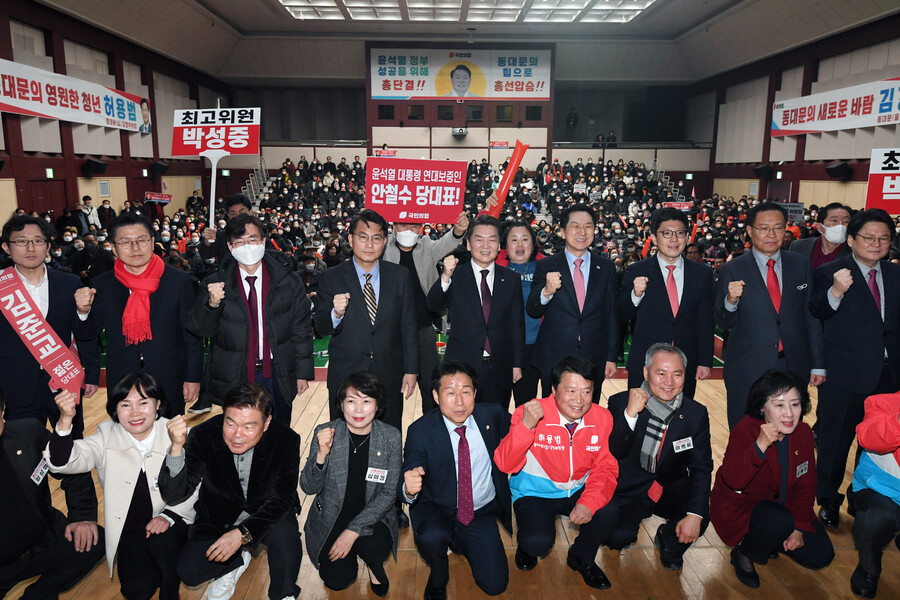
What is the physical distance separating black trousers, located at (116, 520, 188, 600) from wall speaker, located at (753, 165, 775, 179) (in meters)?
19.8

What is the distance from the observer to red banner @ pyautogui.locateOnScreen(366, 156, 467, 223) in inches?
181

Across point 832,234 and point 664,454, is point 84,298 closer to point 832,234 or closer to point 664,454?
point 664,454

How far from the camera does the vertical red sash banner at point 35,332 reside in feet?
9.88

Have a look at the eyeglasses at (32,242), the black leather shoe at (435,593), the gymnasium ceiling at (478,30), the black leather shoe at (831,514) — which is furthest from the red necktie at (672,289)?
the gymnasium ceiling at (478,30)

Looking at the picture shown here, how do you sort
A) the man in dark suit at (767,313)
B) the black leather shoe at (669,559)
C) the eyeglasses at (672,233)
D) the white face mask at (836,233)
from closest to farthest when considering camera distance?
the black leather shoe at (669,559), the man in dark suit at (767,313), the eyeglasses at (672,233), the white face mask at (836,233)

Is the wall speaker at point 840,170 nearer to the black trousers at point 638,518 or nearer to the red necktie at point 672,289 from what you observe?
the red necktie at point 672,289

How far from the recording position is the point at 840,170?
1488 centimetres

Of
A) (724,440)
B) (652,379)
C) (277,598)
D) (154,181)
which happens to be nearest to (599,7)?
(154,181)

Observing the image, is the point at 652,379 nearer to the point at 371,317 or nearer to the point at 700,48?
the point at 371,317

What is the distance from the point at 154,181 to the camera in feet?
57.2

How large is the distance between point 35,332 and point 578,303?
2998 millimetres

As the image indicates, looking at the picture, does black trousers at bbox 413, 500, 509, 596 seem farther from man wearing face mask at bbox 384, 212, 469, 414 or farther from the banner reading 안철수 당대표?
the banner reading 안철수 당대표

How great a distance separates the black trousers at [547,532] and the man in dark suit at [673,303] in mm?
1018

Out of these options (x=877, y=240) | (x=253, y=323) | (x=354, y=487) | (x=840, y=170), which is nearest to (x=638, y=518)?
(x=354, y=487)
